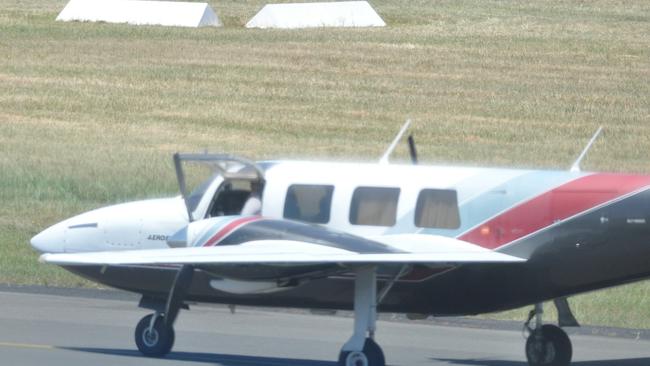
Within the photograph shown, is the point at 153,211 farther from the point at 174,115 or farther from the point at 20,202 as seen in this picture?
the point at 174,115

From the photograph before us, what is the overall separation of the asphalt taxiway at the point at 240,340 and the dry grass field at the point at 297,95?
4144 millimetres

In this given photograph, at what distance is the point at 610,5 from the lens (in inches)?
2351

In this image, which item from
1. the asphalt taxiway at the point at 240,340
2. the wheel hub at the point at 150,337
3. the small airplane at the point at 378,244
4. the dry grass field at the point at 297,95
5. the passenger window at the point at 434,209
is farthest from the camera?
the dry grass field at the point at 297,95

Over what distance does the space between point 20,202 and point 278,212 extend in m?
12.3

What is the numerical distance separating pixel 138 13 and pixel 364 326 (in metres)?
41.9

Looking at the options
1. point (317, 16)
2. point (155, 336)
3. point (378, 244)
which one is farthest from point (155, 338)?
point (317, 16)

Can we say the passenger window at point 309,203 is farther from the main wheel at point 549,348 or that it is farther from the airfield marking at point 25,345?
the airfield marking at point 25,345

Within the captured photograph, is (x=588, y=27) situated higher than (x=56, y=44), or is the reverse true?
(x=588, y=27)

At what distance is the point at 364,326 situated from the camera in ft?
37.4

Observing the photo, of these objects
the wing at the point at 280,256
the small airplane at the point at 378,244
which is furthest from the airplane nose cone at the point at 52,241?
the wing at the point at 280,256

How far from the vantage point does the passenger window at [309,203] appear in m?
12.1

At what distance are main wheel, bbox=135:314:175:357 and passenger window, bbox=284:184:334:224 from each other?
1.37m

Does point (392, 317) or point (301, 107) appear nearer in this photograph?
point (392, 317)

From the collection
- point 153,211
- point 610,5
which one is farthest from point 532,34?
point 153,211
